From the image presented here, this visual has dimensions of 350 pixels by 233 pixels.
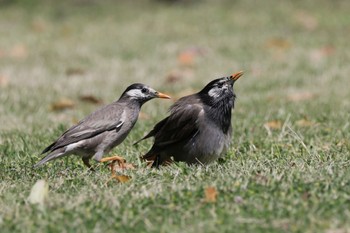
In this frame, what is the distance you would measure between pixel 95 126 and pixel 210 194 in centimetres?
202

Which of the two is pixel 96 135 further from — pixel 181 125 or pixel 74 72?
pixel 74 72

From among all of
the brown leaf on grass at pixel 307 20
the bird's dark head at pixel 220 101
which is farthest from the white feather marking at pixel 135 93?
the brown leaf on grass at pixel 307 20

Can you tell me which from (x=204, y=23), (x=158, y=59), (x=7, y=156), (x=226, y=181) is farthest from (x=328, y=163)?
(x=204, y=23)

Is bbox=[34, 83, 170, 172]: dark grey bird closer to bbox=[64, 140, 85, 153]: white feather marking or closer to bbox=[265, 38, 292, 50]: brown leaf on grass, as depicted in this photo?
bbox=[64, 140, 85, 153]: white feather marking

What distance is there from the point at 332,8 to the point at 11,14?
23.4 ft

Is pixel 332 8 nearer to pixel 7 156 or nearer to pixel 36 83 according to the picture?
pixel 36 83

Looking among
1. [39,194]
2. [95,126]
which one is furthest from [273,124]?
[39,194]

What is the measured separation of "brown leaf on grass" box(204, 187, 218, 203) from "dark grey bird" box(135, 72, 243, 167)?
1.37m

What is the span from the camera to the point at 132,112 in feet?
21.3

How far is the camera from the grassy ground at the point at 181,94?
4.33 metres

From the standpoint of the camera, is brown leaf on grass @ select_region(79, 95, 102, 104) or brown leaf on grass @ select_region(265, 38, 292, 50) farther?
brown leaf on grass @ select_region(265, 38, 292, 50)

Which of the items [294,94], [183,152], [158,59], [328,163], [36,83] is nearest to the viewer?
[328,163]

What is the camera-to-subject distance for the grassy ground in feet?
14.2

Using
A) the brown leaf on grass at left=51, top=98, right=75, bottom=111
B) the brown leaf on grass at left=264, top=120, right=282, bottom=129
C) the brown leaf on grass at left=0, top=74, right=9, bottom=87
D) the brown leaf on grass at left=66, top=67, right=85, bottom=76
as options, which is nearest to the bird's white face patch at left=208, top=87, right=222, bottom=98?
the brown leaf on grass at left=264, top=120, right=282, bottom=129
